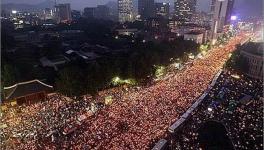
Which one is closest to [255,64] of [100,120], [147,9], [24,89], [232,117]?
[232,117]

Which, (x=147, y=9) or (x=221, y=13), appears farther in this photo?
(x=147, y=9)

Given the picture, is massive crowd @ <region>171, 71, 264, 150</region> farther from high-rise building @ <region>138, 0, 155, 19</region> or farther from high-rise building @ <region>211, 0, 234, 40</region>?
high-rise building @ <region>138, 0, 155, 19</region>

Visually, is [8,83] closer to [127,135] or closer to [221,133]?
[127,135]

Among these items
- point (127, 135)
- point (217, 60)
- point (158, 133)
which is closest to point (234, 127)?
point (158, 133)

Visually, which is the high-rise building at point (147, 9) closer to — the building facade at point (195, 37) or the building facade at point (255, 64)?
the building facade at point (195, 37)

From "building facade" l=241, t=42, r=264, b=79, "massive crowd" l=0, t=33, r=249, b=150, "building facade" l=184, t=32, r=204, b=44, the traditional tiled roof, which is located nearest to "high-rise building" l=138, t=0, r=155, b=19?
"building facade" l=184, t=32, r=204, b=44

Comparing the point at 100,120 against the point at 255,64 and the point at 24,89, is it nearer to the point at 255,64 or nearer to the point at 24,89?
the point at 24,89
